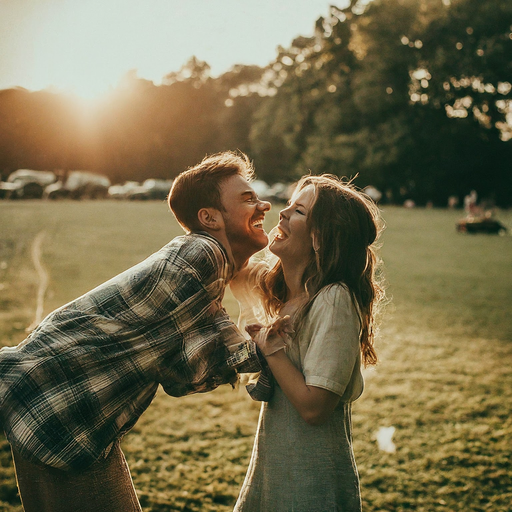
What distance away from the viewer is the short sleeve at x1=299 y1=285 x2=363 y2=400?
1.73m

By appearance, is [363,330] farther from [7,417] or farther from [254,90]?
[254,90]

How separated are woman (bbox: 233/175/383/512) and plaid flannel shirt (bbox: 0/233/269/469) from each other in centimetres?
20

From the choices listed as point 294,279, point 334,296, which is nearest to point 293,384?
point 334,296

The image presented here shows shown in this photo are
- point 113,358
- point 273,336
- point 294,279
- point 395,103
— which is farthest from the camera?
point 395,103

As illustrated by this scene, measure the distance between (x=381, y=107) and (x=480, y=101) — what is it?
23.8 feet

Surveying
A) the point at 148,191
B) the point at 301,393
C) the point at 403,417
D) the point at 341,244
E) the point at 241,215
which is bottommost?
the point at 403,417

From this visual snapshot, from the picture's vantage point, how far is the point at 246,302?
243cm

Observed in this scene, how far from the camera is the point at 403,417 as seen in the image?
16.6ft

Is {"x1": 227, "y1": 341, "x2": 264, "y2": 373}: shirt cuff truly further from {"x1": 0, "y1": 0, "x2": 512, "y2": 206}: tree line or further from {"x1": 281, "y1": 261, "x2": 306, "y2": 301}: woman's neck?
{"x1": 0, "y1": 0, "x2": 512, "y2": 206}: tree line

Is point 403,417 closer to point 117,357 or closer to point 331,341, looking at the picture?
point 331,341

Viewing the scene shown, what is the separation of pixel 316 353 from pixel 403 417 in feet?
12.2

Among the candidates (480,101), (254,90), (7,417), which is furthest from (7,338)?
(254,90)

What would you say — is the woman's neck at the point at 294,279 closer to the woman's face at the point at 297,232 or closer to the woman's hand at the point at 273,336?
the woman's face at the point at 297,232

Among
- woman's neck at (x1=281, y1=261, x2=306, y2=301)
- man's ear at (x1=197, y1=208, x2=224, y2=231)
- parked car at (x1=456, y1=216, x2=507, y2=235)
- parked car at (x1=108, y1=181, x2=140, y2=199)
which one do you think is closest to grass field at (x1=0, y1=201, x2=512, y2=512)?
woman's neck at (x1=281, y1=261, x2=306, y2=301)
